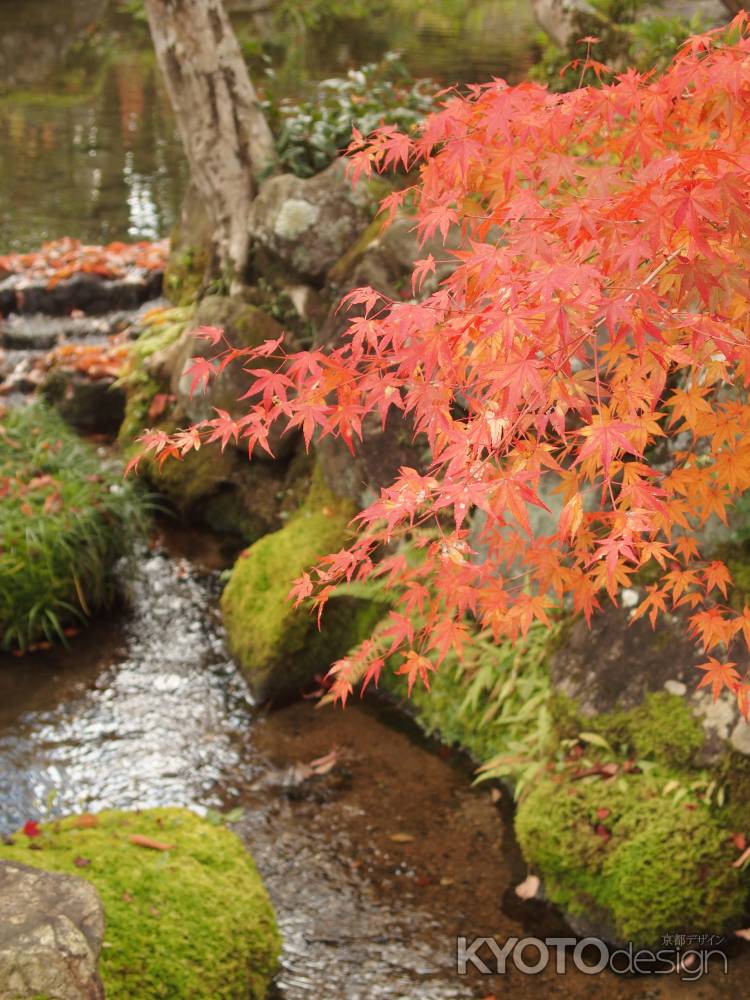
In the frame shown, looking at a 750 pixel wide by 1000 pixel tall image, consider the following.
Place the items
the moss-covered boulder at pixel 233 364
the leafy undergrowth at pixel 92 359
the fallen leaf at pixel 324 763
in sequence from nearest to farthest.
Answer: the fallen leaf at pixel 324 763, the moss-covered boulder at pixel 233 364, the leafy undergrowth at pixel 92 359

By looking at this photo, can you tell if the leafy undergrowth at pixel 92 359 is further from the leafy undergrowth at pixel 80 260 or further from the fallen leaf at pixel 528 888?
the fallen leaf at pixel 528 888

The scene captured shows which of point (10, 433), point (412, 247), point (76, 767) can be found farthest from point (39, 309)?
point (76, 767)

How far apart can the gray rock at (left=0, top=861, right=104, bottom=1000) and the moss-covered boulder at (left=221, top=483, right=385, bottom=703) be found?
9.84 ft

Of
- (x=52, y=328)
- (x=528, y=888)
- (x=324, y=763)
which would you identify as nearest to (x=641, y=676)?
(x=528, y=888)

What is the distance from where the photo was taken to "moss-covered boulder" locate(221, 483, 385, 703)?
19.6 feet

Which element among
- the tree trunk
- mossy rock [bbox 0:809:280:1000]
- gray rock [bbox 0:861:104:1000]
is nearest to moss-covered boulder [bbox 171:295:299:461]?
the tree trunk

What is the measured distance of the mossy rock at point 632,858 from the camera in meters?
4.17

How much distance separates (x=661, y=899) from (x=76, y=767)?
10.2ft

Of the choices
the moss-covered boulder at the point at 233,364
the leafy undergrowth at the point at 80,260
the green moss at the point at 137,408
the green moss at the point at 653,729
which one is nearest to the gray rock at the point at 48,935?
the green moss at the point at 653,729

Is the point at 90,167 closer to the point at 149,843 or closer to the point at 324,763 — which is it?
the point at 324,763

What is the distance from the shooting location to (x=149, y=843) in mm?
4016

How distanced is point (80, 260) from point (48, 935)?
9.65 m

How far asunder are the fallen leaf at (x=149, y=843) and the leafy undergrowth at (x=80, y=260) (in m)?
8.07

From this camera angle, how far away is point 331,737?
5.69 metres
